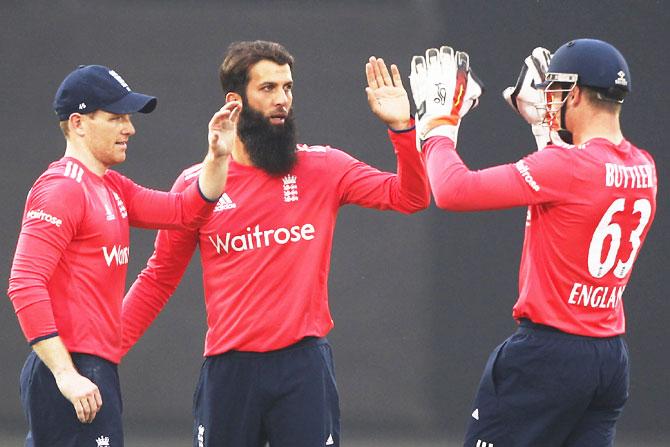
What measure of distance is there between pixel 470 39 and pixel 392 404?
184 cm

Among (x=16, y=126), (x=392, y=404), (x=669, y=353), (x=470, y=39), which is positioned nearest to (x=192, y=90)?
(x=16, y=126)

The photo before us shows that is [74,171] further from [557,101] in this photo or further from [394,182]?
[557,101]

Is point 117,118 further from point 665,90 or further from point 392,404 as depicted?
point 665,90

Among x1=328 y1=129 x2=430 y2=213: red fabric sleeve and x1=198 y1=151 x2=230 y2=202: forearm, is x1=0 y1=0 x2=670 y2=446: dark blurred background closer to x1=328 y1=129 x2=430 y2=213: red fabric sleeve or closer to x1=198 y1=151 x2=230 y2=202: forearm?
x1=328 y1=129 x2=430 y2=213: red fabric sleeve

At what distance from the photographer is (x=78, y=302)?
11.8 feet

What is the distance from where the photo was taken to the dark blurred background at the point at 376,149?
583cm

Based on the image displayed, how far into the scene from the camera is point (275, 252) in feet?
12.7

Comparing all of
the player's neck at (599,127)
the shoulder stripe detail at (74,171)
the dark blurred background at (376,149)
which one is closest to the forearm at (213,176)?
the shoulder stripe detail at (74,171)

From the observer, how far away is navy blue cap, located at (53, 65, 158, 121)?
3785mm

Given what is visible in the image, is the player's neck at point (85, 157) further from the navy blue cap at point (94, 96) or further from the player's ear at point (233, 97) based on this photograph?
the player's ear at point (233, 97)

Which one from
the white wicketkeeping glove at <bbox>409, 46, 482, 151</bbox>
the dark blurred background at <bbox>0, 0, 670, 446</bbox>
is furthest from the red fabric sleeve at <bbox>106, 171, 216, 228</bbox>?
the dark blurred background at <bbox>0, 0, 670, 446</bbox>

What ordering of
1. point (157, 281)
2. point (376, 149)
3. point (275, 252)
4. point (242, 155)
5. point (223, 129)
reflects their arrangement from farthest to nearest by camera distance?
1. point (376, 149)
2. point (157, 281)
3. point (242, 155)
4. point (275, 252)
5. point (223, 129)

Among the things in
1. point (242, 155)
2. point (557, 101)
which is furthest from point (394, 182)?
point (557, 101)

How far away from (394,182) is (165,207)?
2.51 feet
